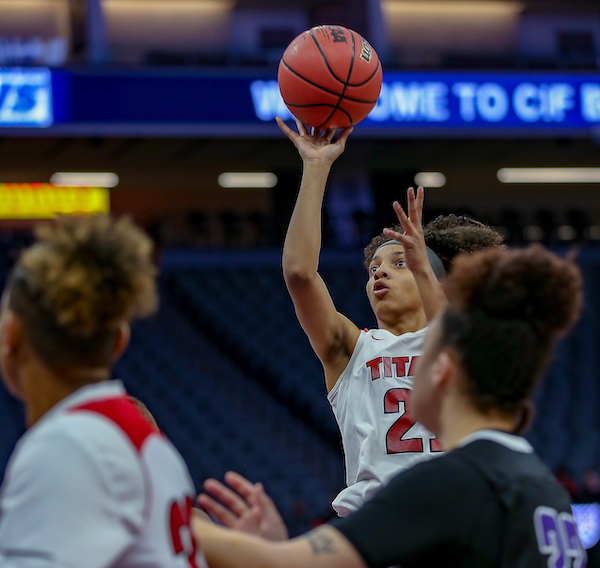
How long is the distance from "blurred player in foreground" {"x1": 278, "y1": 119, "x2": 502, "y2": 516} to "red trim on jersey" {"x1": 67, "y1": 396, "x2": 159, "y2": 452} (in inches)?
49.7

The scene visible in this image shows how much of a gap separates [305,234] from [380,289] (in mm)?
489

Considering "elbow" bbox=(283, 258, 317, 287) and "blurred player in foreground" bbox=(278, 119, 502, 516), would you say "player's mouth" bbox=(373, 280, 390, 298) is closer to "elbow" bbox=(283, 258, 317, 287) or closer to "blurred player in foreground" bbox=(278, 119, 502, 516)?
"blurred player in foreground" bbox=(278, 119, 502, 516)

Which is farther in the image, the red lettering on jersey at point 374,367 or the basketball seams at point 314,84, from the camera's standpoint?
the basketball seams at point 314,84

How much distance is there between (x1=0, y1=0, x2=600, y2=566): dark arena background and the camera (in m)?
11.8

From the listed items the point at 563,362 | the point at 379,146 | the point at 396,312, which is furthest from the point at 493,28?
the point at 396,312

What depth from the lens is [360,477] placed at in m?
3.05

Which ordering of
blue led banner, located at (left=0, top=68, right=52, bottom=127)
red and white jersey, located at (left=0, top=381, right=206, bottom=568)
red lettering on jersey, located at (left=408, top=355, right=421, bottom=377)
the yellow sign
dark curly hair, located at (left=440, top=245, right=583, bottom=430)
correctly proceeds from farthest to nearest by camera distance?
the yellow sign
blue led banner, located at (left=0, top=68, right=52, bottom=127)
red lettering on jersey, located at (left=408, top=355, right=421, bottom=377)
dark curly hair, located at (left=440, top=245, right=583, bottom=430)
red and white jersey, located at (left=0, top=381, right=206, bottom=568)

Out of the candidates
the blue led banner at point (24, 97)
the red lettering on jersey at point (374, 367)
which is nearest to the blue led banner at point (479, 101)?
the blue led banner at point (24, 97)

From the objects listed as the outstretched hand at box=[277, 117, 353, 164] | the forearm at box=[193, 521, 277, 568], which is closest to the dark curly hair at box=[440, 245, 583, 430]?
the forearm at box=[193, 521, 277, 568]

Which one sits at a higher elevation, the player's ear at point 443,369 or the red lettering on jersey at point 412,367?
the player's ear at point 443,369

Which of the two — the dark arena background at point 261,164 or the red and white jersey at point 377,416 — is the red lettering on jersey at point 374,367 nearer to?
the red and white jersey at point 377,416

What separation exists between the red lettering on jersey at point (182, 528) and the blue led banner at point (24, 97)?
1048 centimetres

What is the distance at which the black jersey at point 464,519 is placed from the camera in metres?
1.76

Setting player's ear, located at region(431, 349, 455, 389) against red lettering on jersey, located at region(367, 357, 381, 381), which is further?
red lettering on jersey, located at region(367, 357, 381, 381)
